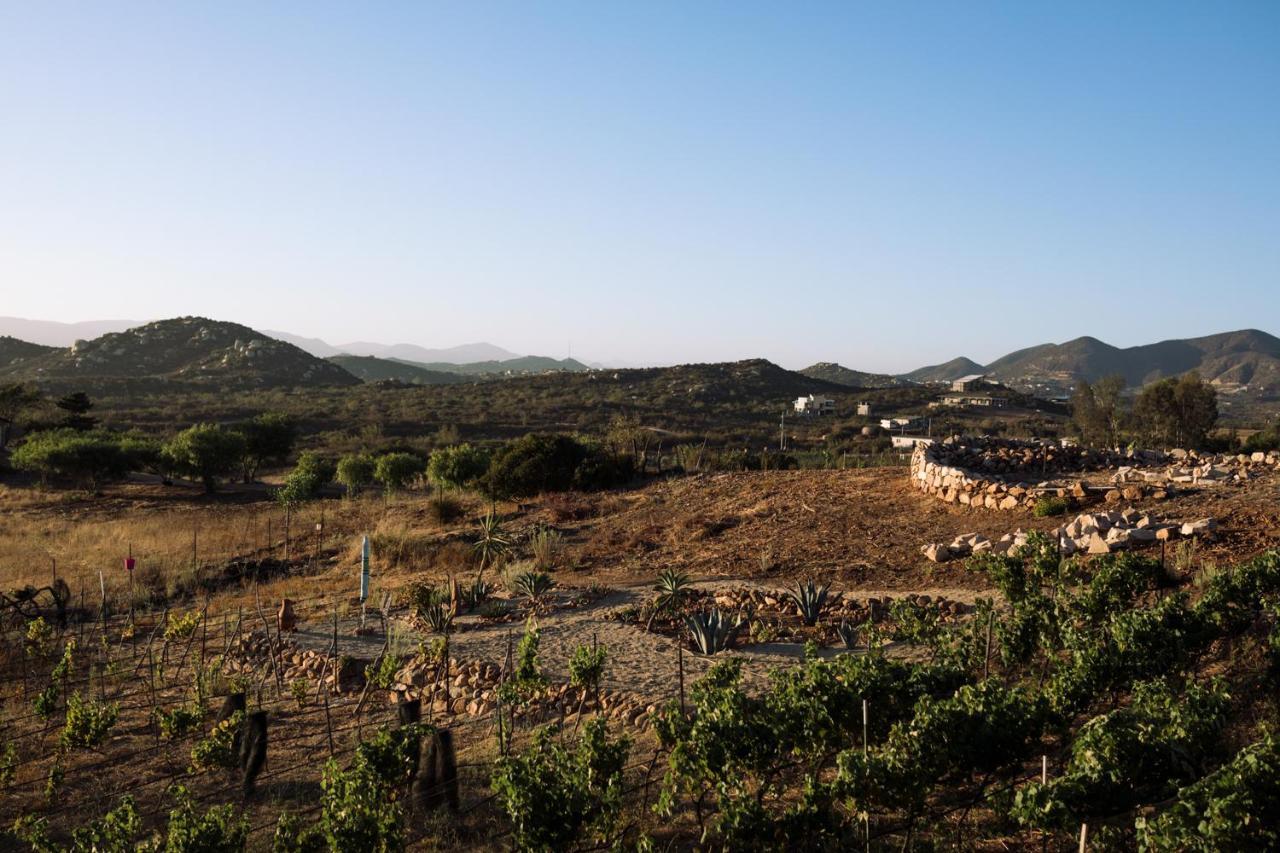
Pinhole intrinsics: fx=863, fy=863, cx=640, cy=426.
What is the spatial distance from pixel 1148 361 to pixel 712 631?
162 m

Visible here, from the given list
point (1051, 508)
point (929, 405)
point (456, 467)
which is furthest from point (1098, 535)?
point (929, 405)

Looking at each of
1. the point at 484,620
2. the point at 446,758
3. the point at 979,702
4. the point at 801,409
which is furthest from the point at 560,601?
the point at 801,409

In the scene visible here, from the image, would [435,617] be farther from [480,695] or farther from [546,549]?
[546,549]

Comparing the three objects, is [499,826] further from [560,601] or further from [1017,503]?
[1017,503]

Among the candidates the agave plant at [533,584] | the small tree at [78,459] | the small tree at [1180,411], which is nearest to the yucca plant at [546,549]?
the agave plant at [533,584]

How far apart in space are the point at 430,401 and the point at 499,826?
214 ft

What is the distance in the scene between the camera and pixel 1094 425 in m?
41.1

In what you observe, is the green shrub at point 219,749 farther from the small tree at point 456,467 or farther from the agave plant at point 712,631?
the small tree at point 456,467

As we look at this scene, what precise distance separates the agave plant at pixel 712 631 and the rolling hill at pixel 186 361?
3030 inches

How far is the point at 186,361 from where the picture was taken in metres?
94.1

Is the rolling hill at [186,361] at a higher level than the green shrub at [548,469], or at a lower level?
higher

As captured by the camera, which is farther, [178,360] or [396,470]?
[178,360]

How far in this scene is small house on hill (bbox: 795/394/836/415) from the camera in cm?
6712

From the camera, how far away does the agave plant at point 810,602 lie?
38.5ft
